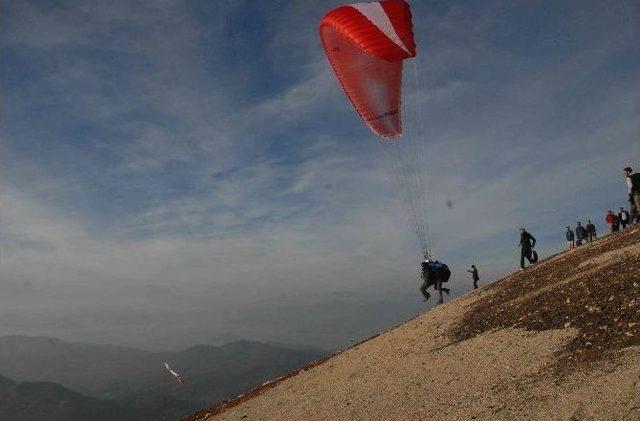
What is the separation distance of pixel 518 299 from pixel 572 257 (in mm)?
5804

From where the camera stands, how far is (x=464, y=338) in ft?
48.6

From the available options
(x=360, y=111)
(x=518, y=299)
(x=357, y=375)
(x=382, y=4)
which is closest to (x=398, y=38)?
(x=382, y=4)

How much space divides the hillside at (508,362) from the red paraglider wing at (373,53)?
30.4 feet

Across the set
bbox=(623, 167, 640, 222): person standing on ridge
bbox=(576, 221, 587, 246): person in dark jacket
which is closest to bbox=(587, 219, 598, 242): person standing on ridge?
bbox=(576, 221, 587, 246): person in dark jacket

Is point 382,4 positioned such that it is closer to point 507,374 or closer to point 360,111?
point 360,111

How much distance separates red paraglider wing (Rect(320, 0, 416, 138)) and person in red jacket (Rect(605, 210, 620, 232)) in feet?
55.1

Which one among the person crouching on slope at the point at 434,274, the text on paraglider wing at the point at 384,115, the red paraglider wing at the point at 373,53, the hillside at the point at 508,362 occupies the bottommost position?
the hillside at the point at 508,362

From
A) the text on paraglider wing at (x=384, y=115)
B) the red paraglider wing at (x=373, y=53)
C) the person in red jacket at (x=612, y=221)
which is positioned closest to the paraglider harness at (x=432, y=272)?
the red paraglider wing at (x=373, y=53)

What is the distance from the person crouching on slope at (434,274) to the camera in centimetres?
2328

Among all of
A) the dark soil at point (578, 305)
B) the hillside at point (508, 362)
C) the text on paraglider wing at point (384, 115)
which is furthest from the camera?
the text on paraglider wing at point (384, 115)

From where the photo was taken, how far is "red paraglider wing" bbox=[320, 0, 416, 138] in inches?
743

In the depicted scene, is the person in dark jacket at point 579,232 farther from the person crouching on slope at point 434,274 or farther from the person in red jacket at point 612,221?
the person crouching on slope at point 434,274

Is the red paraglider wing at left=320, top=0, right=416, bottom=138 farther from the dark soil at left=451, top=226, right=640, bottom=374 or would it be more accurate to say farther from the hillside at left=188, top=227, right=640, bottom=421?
the hillside at left=188, top=227, right=640, bottom=421

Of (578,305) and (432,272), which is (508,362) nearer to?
(578,305)
